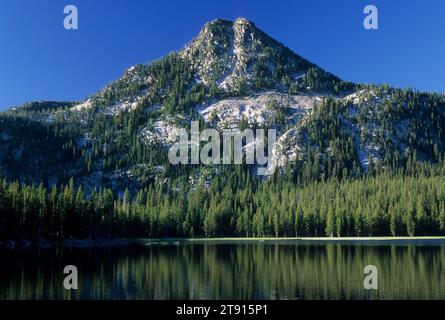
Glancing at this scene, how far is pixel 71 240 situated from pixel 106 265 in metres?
66.7

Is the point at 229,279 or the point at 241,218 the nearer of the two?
the point at 229,279

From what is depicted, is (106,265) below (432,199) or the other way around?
below

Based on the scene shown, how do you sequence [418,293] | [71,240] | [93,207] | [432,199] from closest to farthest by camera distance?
[418,293], [71,240], [93,207], [432,199]

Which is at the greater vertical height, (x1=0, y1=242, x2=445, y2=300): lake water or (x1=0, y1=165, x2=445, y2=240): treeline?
(x1=0, y1=165, x2=445, y2=240): treeline

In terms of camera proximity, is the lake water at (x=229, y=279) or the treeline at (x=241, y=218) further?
the treeline at (x=241, y=218)

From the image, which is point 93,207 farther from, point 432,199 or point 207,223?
point 432,199

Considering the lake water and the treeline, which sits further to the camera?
the treeline

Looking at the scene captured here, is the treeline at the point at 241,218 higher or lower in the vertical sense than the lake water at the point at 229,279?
higher

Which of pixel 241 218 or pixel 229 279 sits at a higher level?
pixel 241 218
